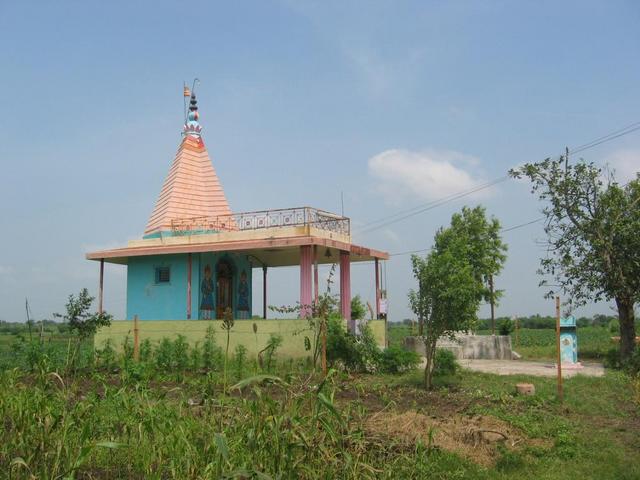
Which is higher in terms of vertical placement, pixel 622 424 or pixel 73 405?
pixel 73 405

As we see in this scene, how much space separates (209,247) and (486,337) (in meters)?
9.12

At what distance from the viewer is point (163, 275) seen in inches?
727

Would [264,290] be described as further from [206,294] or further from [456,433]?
[456,433]

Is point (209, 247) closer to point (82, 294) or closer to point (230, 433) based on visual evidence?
point (82, 294)

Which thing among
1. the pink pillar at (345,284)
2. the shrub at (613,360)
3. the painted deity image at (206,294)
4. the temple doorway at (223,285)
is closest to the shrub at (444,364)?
the shrub at (613,360)

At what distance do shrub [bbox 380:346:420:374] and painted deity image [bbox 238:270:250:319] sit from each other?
7.50 metres

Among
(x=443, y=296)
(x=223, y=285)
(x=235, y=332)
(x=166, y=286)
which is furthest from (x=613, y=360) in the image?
(x=166, y=286)

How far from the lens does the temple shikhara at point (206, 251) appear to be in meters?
16.3

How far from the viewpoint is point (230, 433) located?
4816mm

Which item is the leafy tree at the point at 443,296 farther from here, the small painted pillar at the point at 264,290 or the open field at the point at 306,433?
the small painted pillar at the point at 264,290

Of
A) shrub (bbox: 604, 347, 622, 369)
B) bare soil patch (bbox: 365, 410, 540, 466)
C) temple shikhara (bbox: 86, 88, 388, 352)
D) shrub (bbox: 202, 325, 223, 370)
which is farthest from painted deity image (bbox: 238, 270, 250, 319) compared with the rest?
bare soil patch (bbox: 365, 410, 540, 466)

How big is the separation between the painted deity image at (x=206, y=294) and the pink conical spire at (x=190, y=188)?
197 cm

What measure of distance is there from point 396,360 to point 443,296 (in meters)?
3.04

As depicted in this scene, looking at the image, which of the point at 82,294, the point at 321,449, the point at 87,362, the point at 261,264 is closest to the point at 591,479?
the point at 321,449
